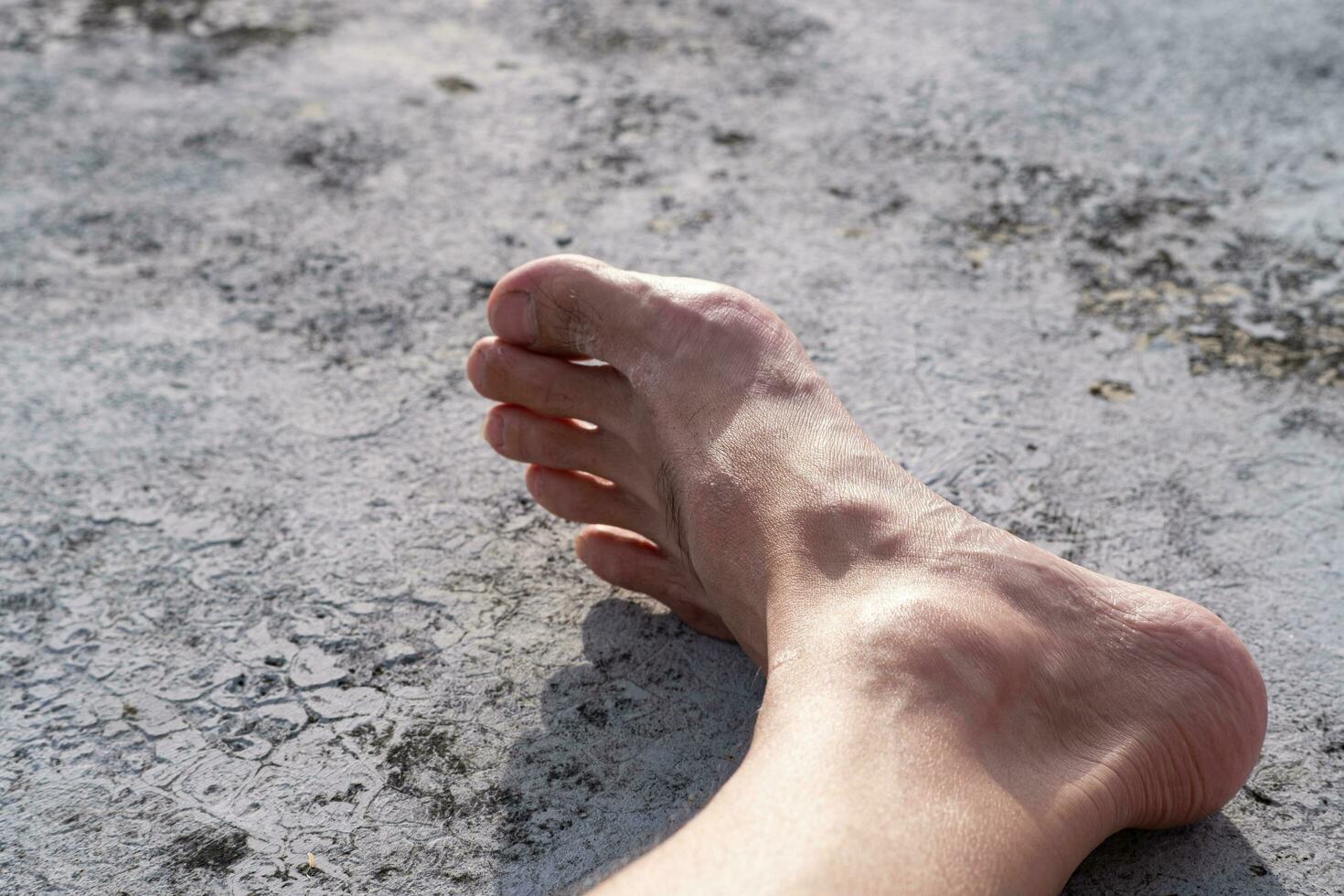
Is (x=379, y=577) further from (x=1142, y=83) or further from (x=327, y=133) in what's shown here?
(x=1142, y=83)

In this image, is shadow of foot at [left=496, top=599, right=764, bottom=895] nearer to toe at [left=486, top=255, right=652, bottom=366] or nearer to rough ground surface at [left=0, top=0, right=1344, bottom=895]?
rough ground surface at [left=0, top=0, right=1344, bottom=895]

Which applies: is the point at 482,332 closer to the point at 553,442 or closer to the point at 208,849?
the point at 553,442

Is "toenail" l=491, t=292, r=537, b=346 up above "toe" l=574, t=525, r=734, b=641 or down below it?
above

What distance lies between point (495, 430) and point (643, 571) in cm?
25

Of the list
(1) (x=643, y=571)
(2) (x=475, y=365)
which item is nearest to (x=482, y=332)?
(2) (x=475, y=365)

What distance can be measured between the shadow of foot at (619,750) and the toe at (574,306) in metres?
0.29

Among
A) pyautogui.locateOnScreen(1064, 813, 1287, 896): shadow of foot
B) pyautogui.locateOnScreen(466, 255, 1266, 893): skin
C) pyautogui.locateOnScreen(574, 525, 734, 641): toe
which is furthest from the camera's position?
pyautogui.locateOnScreen(574, 525, 734, 641): toe

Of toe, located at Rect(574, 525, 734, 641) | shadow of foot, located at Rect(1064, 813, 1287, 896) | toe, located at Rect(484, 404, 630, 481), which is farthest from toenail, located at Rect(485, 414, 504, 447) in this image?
shadow of foot, located at Rect(1064, 813, 1287, 896)

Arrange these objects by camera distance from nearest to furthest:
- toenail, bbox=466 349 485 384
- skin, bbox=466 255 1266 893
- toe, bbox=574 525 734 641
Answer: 1. skin, bbox=466 255 1266 893
2. toe, bbox=574 525 734 641
3. toenail, bbox=466 349 485 384

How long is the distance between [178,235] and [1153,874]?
1.55m

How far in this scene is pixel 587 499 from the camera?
1.27 metres

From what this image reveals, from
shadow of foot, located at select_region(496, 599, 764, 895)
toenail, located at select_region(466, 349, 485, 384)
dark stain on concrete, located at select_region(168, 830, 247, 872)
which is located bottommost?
dark stain on concrete, located at select_region(168, 830, 247, 872)

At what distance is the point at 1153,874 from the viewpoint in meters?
0.96

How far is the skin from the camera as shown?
0.81 meters
